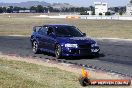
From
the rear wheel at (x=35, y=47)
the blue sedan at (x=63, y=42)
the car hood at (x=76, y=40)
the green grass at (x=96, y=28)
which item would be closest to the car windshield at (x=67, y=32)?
the blue sedan at (x=63, y=42)

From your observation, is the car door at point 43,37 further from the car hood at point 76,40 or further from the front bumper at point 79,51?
the front bumper at point 79,51

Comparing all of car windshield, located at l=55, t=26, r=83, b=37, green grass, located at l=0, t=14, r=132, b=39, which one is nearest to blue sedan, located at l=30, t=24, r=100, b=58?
car windshield, located at l=55, t=26, r=83, b=37

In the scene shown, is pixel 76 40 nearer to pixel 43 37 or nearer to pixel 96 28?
pixel 43 37

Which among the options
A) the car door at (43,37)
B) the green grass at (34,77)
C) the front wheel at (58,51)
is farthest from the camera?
the car door at (43,37)

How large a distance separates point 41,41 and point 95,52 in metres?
3.31

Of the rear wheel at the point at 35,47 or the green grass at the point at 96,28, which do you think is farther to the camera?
the green grass at the point at 96,28

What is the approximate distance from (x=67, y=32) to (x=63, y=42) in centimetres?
113

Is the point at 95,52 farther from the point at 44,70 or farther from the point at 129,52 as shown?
the point at 44,70

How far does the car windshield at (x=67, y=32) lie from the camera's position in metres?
19.0

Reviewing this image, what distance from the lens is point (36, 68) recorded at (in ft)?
46.6

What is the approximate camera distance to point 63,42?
18.1m

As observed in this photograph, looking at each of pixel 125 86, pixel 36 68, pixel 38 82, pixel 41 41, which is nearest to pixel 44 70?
pixel 36 68

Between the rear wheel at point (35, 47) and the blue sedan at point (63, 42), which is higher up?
the blue sedan at point (63, 42)

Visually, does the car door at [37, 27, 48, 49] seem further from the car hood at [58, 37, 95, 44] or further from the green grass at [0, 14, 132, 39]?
the green grass at [0, 14, 132, 39]
